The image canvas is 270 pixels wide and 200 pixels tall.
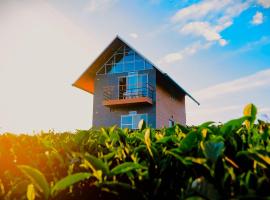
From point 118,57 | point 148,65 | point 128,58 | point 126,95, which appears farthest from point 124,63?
point 126,95

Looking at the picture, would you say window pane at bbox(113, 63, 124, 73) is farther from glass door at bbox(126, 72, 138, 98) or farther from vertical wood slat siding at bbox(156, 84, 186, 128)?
vertical wood slat siding at bbox(156, 84, 186, 128)

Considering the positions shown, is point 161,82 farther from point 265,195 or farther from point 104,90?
point 265,195

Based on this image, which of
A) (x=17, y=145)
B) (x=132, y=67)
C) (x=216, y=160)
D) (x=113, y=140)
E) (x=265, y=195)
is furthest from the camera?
(x=132, y=67)

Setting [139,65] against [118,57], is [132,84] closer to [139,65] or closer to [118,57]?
[139,65]

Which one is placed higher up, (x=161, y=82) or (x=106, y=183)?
(x=161, y=82)

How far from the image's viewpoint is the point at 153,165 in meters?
1.16

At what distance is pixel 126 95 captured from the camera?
87.0ft

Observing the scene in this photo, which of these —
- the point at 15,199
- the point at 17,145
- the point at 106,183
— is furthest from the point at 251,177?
the point at 17,145

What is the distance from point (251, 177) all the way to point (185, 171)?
10.2 inches

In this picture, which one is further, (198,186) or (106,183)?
(106,183)

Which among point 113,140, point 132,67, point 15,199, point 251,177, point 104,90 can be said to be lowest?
point 15,199

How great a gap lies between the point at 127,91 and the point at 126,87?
36cm

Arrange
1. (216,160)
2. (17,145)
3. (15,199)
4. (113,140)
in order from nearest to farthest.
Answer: (216,160)
(15,199)
(113,140)
(17,145)

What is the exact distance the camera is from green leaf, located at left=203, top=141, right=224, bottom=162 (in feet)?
3.06
